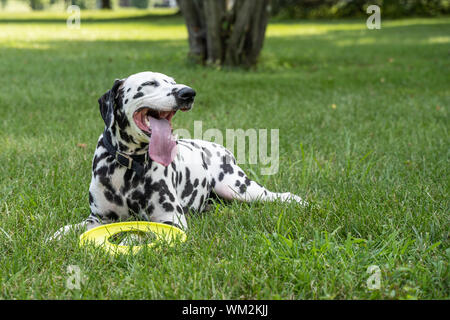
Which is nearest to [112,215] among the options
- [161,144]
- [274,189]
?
[161,144]

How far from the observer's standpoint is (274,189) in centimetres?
438

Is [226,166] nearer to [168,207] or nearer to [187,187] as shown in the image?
[187,187]

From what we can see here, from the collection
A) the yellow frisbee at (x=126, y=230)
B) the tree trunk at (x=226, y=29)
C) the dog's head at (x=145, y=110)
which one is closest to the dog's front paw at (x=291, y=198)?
the yellow frisbee at (x=126, y=230)

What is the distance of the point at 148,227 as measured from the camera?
3.20 meters

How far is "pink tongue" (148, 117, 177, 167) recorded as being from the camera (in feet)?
10.3

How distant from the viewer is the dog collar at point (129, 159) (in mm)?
3281

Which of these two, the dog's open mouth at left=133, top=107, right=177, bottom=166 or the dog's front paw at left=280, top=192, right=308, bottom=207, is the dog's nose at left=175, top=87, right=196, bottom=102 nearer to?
the dog's open mouth at left=133, top=107, right=177, bottom=166

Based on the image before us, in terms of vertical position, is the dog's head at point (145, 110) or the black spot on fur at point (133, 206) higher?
the dog's head at point (145, 110)

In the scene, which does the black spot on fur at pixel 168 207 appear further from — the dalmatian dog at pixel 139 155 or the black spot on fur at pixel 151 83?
the black spot on fur at pixel 151 83

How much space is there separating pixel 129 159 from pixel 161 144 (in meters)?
0.29

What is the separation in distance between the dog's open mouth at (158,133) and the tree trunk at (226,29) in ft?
24.2

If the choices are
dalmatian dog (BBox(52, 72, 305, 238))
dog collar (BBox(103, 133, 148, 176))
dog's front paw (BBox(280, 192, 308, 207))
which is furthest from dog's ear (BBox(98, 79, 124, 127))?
dog's front paw (BBox(280, 192, 308, 207))
